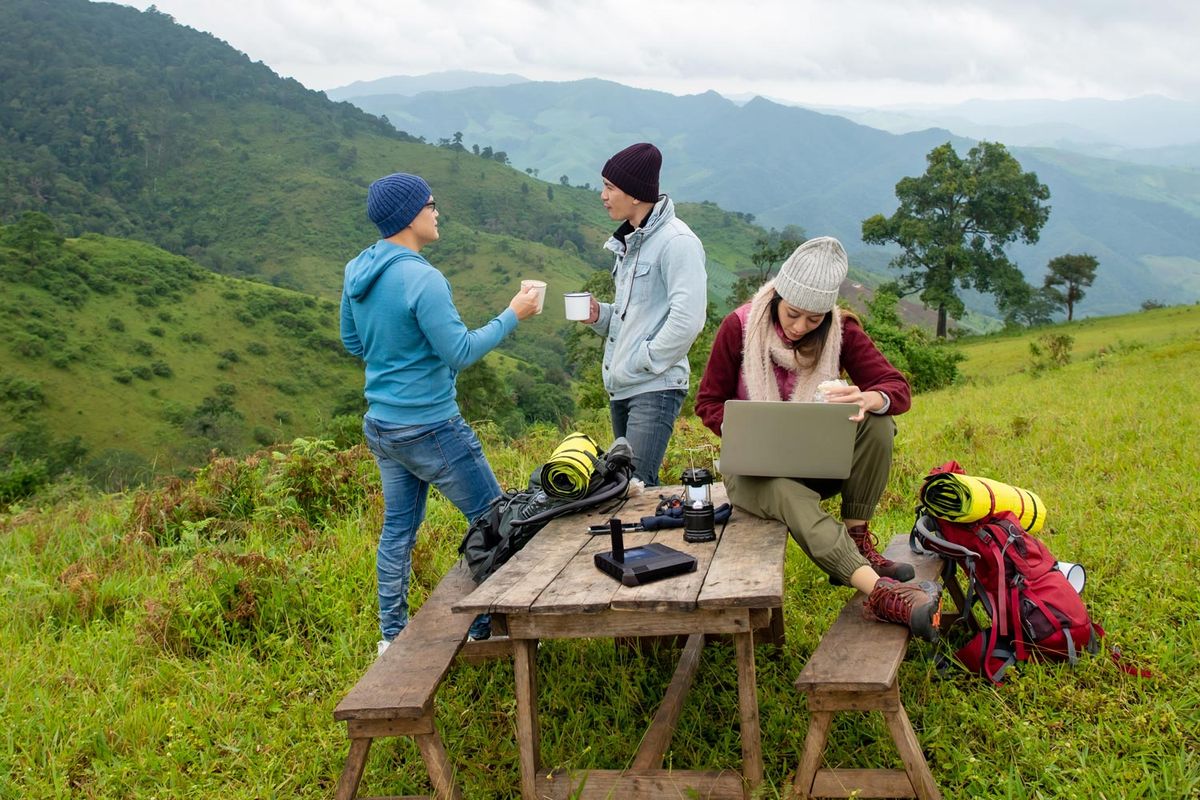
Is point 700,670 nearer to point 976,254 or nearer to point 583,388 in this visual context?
point 583,388

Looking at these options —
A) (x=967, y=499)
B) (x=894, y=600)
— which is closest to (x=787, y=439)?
(x=894, y=600)

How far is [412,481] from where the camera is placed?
3820 millimetres

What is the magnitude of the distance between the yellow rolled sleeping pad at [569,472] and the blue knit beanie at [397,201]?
1098 mm

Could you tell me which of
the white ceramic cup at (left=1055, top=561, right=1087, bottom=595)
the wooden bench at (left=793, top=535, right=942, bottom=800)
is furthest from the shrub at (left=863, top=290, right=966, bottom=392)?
the wooden bench at (left=793, top=535, right=942, bottom=800)

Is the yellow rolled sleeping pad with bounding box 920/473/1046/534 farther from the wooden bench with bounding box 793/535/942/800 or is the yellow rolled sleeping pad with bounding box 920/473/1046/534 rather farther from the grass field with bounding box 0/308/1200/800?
the wooden bench with bounding box 793/535/942/800

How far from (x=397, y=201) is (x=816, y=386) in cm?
184

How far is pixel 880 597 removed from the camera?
121 inches

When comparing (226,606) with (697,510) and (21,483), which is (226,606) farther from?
(21,483)

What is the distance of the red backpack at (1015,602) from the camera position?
11.3ft

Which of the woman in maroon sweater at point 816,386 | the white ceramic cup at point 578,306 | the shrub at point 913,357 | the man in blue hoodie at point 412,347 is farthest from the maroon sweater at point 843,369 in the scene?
the shrub at point 913,357

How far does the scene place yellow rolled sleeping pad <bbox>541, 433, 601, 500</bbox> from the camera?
137 inches

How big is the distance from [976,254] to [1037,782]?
2104 inches

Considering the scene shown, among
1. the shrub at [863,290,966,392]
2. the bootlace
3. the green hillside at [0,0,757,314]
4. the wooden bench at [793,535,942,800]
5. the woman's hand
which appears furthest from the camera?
the green hillside at [0,0,757,314]

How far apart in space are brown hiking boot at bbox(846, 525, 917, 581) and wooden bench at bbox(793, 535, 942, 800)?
434 mm
